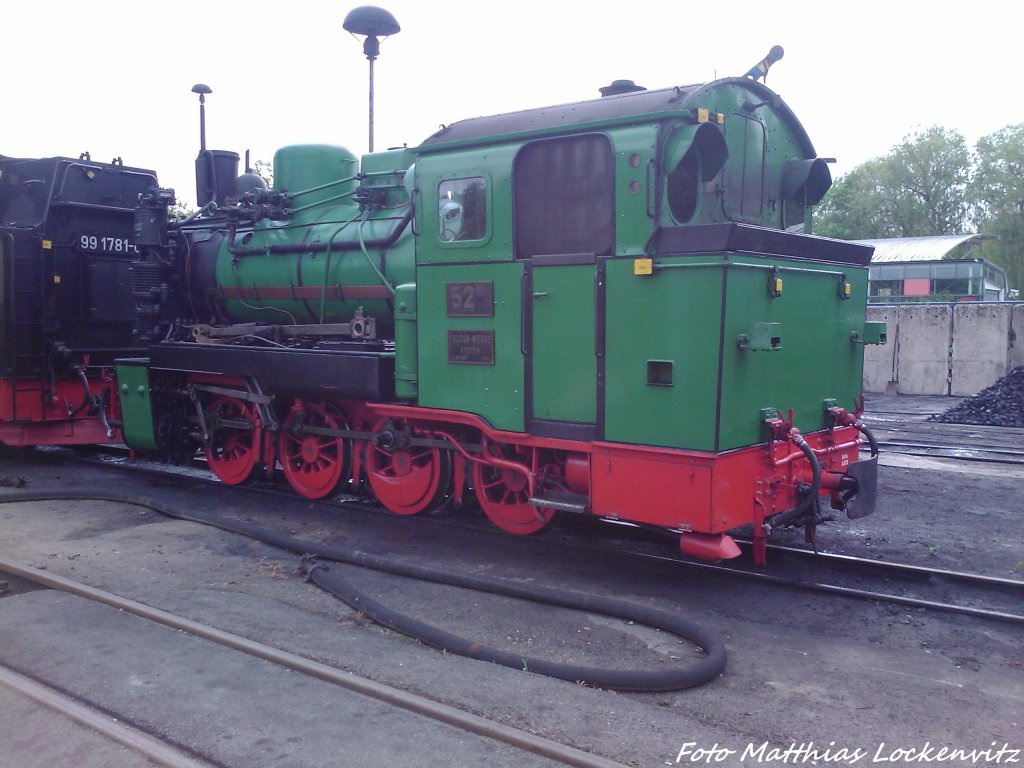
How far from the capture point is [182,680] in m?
4.39

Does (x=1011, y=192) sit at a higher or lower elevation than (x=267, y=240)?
higher

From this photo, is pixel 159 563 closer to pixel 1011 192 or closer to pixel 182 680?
pixel 182 680

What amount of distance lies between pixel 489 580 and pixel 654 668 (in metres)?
1.52

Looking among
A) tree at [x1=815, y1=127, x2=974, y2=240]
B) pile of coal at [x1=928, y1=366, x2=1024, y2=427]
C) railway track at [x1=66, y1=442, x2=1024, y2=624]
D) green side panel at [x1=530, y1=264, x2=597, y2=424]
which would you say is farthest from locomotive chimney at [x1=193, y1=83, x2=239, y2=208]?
tree at [x1=815, y1=127, x2=974, y2=240]

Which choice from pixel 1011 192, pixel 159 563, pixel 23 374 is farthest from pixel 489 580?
pixel 1011 192

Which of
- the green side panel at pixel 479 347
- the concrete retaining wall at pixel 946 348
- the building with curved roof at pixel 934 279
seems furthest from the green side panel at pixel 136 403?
the building with curved roof at pixel 934 279

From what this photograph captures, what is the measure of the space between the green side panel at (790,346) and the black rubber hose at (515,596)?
3.86 ft

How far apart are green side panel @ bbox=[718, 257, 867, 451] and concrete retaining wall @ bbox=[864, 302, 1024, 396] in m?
15.1

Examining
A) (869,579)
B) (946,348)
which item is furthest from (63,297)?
(946,348)

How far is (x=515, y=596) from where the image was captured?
226 inches

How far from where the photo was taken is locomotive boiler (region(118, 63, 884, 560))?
5.45 meters

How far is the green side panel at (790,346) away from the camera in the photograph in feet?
→ 17.6

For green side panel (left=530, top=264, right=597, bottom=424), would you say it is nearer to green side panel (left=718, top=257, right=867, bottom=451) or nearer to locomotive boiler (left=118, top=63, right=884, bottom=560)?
locomotive boiler (left=118, top=63, right=884, bottom=560)

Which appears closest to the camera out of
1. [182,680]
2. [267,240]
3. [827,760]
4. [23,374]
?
[827,760]
